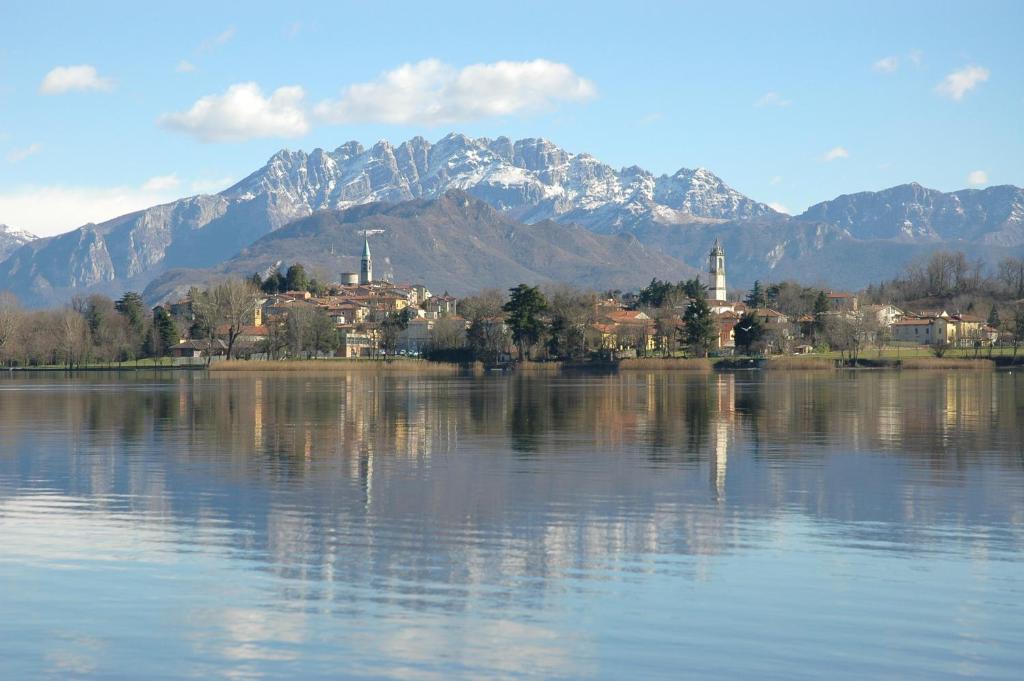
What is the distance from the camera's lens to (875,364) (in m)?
126

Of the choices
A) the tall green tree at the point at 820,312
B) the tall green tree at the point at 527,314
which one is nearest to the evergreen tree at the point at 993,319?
the tall green tree at the point at 820,312

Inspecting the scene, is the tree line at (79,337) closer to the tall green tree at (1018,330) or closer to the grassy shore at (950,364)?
the grassy shore at (950,364)

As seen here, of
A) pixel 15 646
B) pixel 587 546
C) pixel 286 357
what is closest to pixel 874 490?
pixel 587 546

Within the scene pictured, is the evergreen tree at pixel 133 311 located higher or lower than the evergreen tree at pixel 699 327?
higher

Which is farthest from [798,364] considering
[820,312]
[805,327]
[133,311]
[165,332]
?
[133,311]

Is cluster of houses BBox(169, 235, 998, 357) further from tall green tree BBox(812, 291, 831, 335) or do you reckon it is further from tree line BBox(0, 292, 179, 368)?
tree line BBox(0, 292, 179, 368)

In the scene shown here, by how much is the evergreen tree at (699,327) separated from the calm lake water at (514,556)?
309 ft

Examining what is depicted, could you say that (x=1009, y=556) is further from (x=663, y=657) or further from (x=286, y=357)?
(x=286, y=357)

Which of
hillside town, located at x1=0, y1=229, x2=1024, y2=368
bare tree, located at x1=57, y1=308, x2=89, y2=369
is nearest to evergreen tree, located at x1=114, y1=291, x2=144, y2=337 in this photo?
hillside town, located at x1=0, y1=229, x2=1024, y2=368

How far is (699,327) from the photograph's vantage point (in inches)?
5354

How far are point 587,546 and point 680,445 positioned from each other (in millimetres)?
17951

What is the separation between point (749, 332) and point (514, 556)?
123580mm

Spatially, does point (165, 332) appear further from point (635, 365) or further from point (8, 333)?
point (635, 365)

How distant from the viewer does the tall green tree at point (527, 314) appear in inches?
5241
